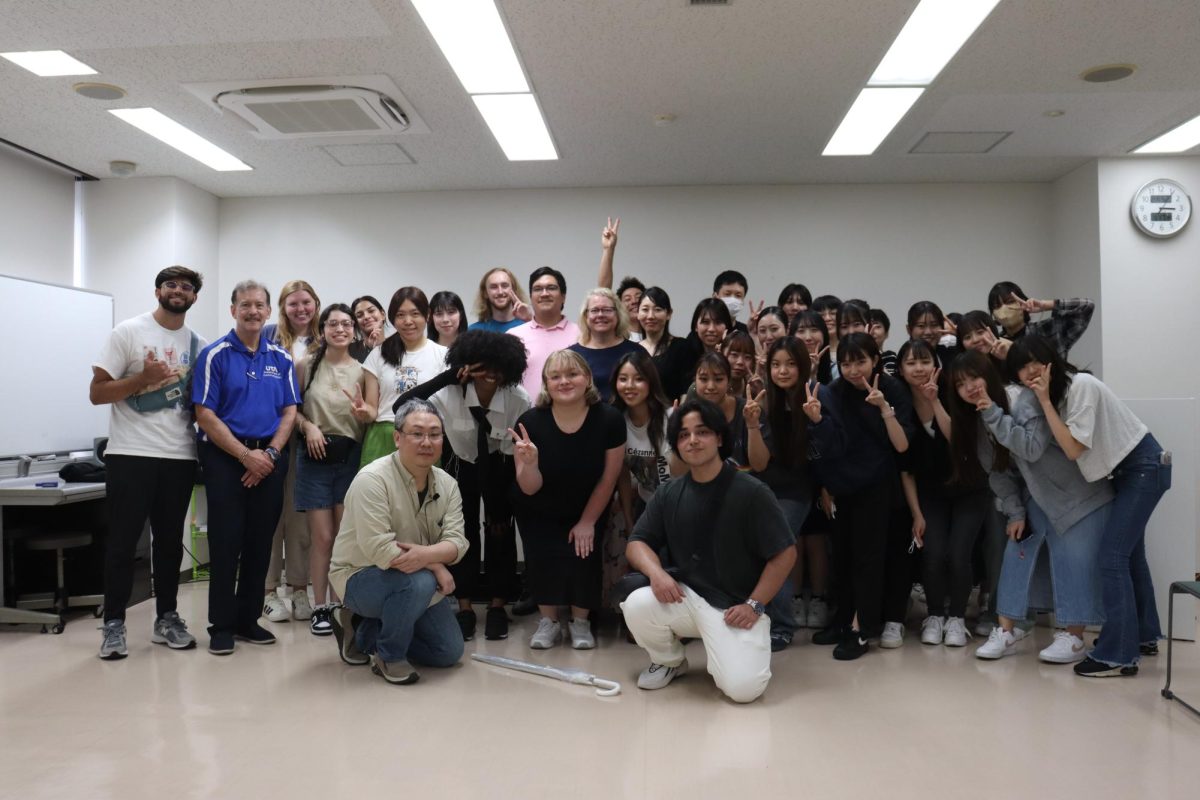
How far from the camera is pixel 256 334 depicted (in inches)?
149

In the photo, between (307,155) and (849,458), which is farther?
(307,155)

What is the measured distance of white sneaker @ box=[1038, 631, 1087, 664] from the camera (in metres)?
3.43

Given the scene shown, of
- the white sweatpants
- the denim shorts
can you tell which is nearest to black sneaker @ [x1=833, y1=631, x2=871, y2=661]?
the white sweatpants

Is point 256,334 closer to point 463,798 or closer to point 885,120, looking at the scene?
point 463,798

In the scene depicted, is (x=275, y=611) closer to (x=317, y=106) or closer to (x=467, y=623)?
(x=467, y=623)

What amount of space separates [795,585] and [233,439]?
8.72 feet

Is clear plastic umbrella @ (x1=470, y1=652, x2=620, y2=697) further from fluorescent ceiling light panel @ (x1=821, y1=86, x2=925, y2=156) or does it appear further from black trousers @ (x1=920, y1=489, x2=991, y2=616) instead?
fluorescent ceiling light panel @ (x1=821, y1=86, x2=925, y2=156)

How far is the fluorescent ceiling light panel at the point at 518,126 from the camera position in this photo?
4.78m

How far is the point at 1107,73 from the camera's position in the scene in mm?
4387

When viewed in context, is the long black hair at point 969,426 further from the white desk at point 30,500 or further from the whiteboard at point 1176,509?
the white desk at point 30,500

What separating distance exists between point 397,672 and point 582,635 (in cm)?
83

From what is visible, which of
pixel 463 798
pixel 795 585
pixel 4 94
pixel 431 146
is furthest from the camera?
pixel 431 146

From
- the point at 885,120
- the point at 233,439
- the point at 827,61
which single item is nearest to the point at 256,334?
the point at 233,439

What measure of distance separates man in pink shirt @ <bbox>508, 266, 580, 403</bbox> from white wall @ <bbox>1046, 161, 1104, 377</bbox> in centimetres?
381
